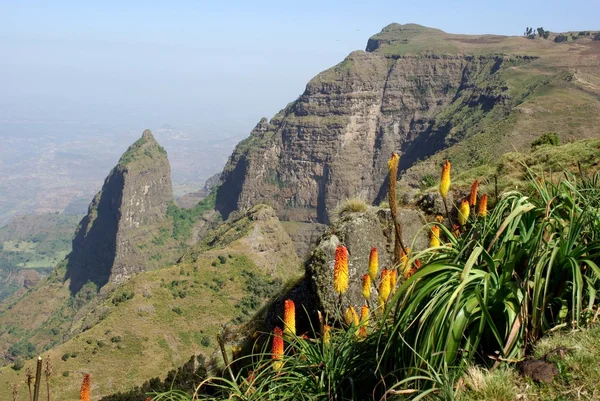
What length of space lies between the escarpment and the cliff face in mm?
22198

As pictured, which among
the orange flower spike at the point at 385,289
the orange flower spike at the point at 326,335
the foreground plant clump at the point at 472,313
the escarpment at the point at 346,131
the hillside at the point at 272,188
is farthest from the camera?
the escarpment at the point at 346,131

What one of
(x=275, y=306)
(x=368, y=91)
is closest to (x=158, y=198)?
(x=368, y=91)

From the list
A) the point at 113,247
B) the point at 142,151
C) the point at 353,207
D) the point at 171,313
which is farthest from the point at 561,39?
the point at 353,207

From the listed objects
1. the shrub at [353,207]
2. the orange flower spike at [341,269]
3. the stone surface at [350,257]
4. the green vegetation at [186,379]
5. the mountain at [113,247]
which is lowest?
the mountain at [113,247]

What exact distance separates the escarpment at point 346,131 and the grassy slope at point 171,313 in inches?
2262

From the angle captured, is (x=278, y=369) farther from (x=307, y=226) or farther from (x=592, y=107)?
(x=307, y=226)

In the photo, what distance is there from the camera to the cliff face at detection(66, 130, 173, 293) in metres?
126

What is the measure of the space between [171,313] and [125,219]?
78.8 meters

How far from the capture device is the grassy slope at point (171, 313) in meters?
45.7

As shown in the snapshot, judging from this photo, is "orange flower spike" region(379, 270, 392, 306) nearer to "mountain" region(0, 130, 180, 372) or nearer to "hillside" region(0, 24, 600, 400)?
"hillside" region(0, 24, 600, 400)

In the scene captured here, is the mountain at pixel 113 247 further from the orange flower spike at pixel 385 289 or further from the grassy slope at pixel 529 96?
the orange flower spike at pixel 385 289

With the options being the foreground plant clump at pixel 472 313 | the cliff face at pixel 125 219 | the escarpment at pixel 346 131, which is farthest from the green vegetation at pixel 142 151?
the foreground plant clump at pixel 472 313

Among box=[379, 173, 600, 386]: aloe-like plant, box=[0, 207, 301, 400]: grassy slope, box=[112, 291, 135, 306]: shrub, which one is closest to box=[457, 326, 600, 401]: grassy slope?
box=[379, 173, 600, 386]: aloe-like plant

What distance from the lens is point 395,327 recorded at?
3.55 metres
